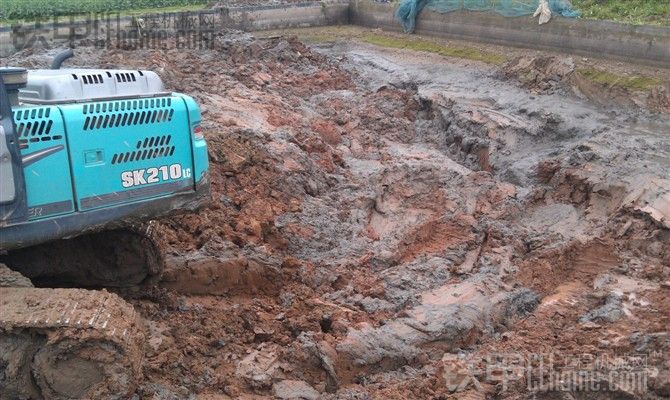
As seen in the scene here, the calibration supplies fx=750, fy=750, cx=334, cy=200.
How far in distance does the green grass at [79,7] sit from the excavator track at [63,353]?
21594 mm

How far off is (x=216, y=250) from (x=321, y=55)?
1204 centimetres

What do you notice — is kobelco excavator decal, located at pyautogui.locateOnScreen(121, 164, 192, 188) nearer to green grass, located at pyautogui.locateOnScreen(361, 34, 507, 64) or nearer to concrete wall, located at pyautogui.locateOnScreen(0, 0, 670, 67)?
concrete wall, located at pyautogui.locateOnScreen(0, 0, 670, 67)

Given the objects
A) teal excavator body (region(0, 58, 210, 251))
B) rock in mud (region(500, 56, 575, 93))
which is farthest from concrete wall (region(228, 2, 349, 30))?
teal excavator body (region(0, 58, 210, 251))

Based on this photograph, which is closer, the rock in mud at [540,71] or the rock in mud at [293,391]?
the rock in mud at [293,391]

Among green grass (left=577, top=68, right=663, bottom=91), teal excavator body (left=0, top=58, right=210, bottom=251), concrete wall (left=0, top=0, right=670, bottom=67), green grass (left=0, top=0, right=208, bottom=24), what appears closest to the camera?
teal excavator body (left=0, top=58, right=210, bottom=251)

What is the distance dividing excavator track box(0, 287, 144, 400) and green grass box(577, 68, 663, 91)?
1090 centimetres

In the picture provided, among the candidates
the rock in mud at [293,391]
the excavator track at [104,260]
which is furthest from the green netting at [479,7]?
the rock in mud at [293,391]

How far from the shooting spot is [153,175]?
632 cm

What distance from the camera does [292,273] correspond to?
8.20 meters

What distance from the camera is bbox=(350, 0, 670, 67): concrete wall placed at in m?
14.7

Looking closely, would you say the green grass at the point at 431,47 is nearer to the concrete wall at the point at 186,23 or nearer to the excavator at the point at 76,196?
the concrete wall at the point at 186,23

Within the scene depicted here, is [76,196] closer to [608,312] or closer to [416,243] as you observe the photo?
[416,243]

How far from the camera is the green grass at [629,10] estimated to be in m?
17.3

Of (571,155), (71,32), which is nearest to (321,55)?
(71,32)
